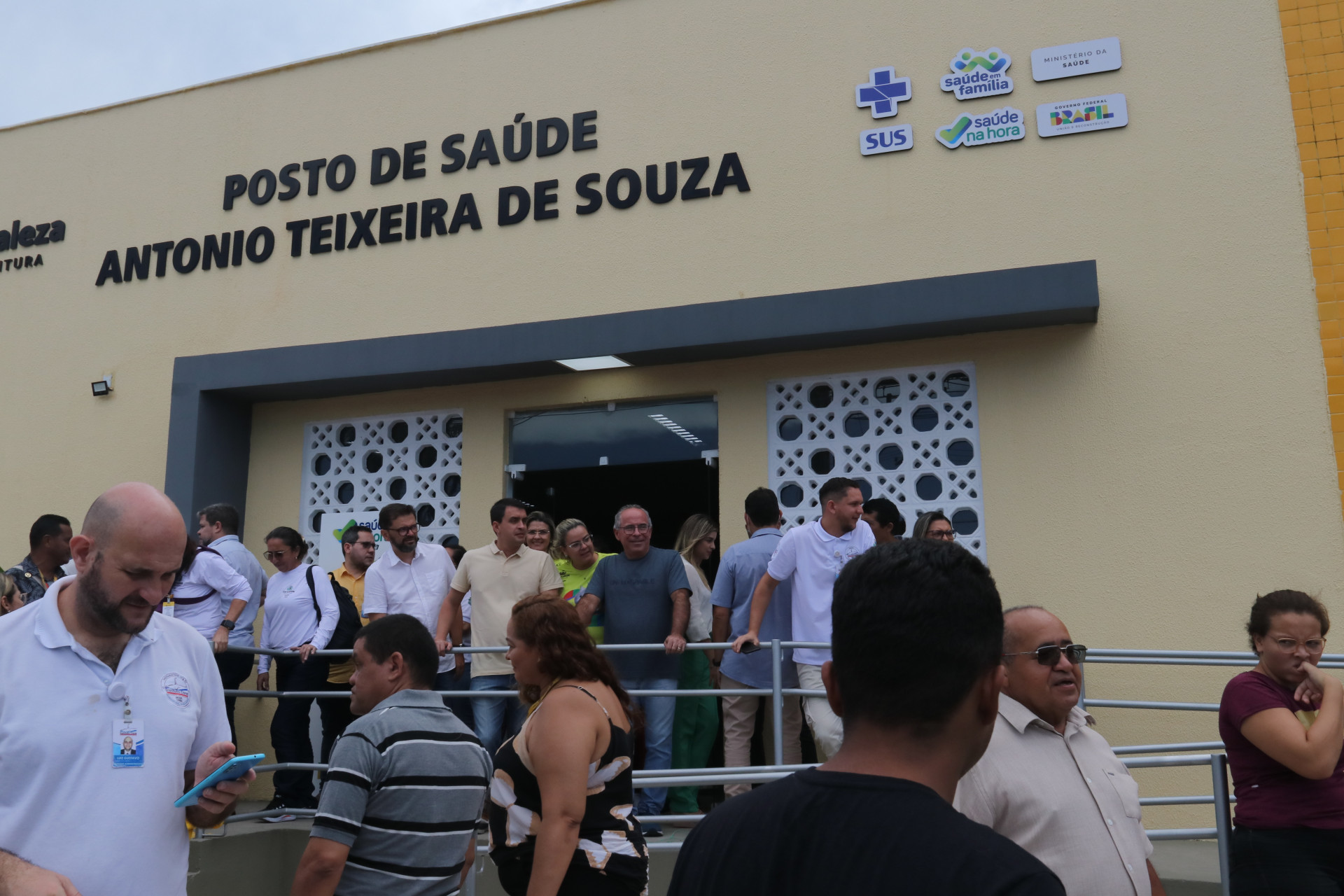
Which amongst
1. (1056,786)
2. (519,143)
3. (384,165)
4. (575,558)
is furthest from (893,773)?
(384,165)

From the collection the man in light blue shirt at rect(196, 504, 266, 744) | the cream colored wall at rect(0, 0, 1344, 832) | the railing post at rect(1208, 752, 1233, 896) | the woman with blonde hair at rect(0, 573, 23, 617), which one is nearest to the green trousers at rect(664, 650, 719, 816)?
the cream colored wall at rect(0, 0, 1344, 832)

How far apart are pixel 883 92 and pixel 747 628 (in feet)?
14.7

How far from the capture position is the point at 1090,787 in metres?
2.79

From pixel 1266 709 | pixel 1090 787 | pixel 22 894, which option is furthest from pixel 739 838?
pixel 1266 709

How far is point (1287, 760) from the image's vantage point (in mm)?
3535

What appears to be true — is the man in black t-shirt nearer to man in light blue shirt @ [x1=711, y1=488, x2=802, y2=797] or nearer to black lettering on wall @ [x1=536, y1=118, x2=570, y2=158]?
man in light blue shirt @ [x1=711, y1=488, x2=802, y2=797]

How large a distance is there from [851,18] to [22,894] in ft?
27.7

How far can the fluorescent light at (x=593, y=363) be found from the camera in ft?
29.8

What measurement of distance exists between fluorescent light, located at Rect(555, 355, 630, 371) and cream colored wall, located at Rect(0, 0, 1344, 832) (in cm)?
22

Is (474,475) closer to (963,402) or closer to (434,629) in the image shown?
(434,629)

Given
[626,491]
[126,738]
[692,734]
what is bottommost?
[692,734]

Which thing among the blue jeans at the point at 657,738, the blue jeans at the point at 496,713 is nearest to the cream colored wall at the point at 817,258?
the blue jeans at the point at 657,738

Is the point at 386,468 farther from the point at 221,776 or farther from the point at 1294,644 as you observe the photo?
the point at 1294,644

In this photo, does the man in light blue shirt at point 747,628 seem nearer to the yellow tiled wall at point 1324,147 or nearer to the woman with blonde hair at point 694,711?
the woman with blonde hair at point 694,711
